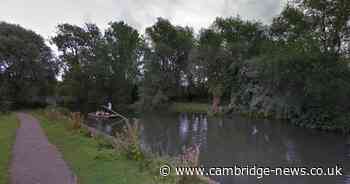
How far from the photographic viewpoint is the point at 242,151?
1092 cm

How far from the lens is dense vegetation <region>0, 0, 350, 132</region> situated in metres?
18.1

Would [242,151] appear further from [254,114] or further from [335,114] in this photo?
[254,114]

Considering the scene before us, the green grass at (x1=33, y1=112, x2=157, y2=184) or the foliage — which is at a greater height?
the foliage

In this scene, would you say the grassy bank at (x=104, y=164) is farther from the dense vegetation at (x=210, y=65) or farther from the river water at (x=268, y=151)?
the dense vegetation at (x=210, y=65)

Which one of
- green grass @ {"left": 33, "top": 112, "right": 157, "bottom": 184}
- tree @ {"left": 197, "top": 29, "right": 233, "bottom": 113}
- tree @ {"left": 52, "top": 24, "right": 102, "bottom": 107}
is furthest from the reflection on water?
tree @ {"left": 52, "top": 24, "right": 102, "bottom": 107}

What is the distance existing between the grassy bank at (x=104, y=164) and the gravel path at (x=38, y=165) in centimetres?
25

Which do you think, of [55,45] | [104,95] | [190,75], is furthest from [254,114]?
[55,45]

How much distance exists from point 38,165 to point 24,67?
2997 centimetres

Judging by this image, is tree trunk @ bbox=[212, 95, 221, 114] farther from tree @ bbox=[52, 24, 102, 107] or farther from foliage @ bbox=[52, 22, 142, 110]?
tree @ bbox=[52, 24, 102, 107]

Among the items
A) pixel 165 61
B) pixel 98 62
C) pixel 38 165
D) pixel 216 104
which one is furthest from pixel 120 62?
pixel 38 165

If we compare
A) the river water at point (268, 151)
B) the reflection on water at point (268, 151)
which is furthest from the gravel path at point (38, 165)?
the reflection on water at point (268, 151)

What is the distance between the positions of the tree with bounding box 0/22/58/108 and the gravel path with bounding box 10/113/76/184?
25240 millimetres

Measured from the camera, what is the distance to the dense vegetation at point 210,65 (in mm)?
18078

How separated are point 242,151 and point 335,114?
35.2ft
